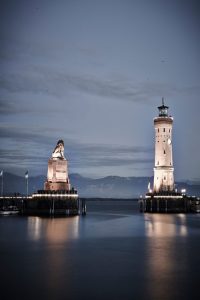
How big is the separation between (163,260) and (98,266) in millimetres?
7194

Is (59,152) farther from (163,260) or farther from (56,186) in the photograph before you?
(163,260)

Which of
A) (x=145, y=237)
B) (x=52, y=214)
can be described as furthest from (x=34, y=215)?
(x=145, y=237)

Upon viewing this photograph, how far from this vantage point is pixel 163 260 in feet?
142

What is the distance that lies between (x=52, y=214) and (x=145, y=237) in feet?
159

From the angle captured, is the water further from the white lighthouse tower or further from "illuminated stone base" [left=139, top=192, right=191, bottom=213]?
"illuminated stone base" [left=139, top=192, right=191, bottom=213]

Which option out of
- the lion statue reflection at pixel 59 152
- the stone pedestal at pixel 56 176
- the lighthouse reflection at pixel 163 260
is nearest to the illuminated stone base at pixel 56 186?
the stone pedestal at pixel 56 176

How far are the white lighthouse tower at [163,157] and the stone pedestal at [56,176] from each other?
2547 centimetres

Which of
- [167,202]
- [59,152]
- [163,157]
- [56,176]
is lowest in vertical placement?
[167,202]

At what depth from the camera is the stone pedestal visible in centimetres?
11012

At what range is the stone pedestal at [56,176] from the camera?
11012 centimetres

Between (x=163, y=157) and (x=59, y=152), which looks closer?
(x=59, y=152)

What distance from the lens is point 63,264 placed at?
4069cm

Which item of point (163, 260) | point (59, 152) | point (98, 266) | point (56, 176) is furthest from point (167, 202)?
point (98, 266)

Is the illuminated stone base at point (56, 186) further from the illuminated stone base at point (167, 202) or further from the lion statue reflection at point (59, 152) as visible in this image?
the illuminated stone base at point (167, 202)
